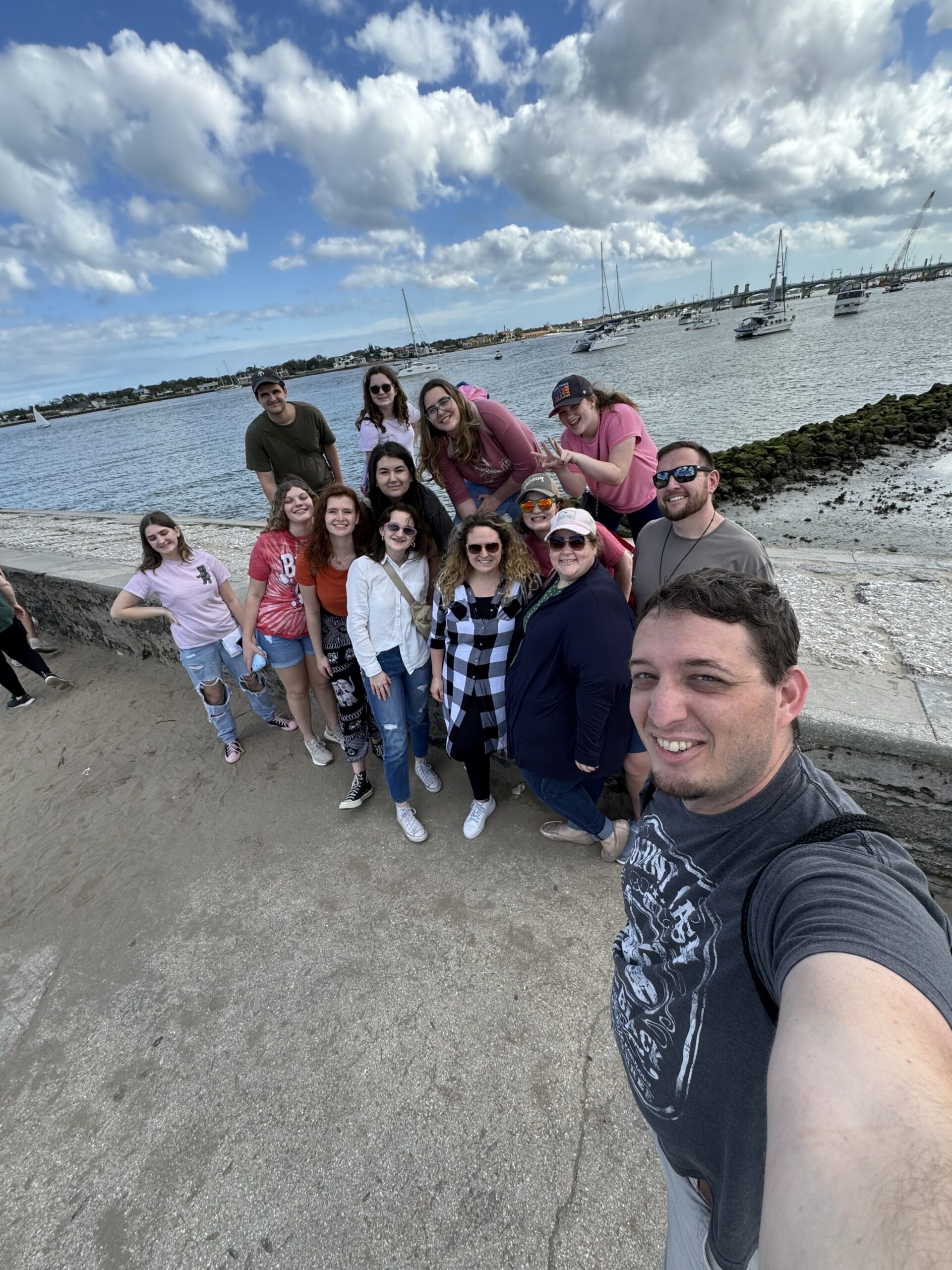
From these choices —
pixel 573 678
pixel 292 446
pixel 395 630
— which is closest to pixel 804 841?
pixel 573 678

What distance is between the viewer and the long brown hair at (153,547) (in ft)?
12.8

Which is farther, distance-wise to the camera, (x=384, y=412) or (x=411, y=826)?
(x=384, y=412)

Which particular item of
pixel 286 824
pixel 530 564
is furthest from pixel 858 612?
pixel 286 824

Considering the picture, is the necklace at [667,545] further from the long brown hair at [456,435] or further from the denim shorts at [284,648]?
the denim shorts at [284,648]

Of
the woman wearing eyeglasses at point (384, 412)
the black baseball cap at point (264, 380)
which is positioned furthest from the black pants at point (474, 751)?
the black baseball cap at point (264, 380)

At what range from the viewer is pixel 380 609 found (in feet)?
10.6

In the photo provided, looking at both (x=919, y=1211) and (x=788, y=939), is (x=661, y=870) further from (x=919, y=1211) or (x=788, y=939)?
(x=919, y=1211)

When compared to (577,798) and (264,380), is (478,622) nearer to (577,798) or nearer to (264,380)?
(577,798)

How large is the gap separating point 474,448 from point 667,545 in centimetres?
156

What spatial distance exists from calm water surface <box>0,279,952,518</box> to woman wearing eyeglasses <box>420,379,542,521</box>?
1381cm

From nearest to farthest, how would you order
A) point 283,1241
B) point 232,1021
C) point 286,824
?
point 283,1241, point 232,1021, point 286,824

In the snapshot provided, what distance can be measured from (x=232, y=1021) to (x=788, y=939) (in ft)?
9.07

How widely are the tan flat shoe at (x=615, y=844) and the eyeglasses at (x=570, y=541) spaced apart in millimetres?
1705

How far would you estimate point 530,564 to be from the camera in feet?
9.73
